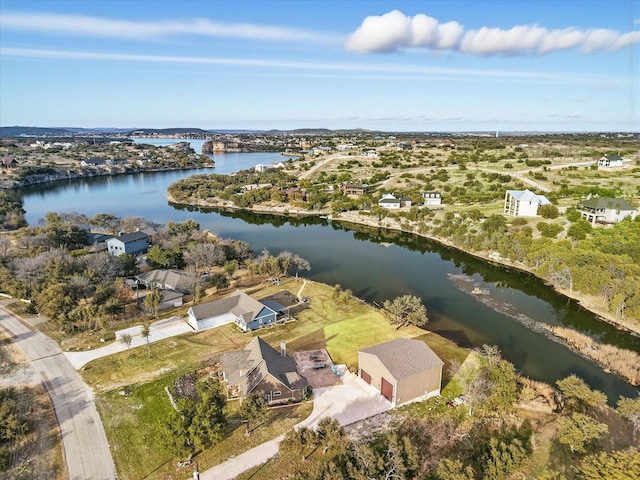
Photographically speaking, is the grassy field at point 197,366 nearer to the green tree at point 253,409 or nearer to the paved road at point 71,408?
the paved road at point 71,408

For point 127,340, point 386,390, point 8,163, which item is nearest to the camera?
point 386,390

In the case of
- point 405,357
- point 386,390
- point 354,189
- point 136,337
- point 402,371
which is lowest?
point 136,337

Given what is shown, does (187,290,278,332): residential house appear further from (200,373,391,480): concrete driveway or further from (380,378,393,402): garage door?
(380,378,393,402): garage door

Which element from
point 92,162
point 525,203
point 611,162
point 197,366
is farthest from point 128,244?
point 92,162

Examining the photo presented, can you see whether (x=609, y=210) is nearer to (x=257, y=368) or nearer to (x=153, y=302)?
(x=257, y=368)

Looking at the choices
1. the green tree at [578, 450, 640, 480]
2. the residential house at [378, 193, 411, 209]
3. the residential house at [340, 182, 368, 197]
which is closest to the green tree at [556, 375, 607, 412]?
the green tree at [578, 450, 640, 480]

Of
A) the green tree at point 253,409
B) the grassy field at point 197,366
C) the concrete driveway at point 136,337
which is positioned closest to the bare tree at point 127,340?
the concrete driveway at point 136,337

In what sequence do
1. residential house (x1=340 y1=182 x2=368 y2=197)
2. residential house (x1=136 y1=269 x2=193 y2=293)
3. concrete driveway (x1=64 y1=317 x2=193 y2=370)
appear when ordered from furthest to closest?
residential house (x1=340 y1=182 x2=368 y2=197)
residential house (x1=136 y1=269 x2=193 y2=293)
concrete driveway (x1=64 y1=317 x2=193 y2=370)
